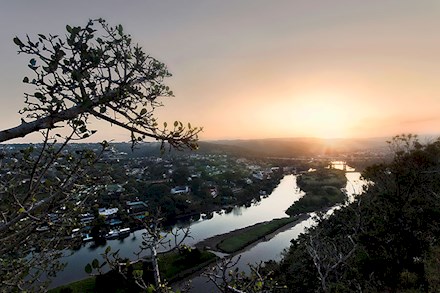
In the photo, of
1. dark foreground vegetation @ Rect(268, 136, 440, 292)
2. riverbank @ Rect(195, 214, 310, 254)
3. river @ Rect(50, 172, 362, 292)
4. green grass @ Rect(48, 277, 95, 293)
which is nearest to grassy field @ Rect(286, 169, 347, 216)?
river @ Rect(50, 172, 362, 292)

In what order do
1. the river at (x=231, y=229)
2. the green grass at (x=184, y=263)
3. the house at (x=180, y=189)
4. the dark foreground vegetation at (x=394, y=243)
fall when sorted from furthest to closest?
the house at (x=180, y=189), the river at (x=231, y=229), the green grass at (x=184, y=263), the dark foreground vegetation at (x=394, y=243)

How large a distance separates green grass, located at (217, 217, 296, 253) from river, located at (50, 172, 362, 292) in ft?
3.69

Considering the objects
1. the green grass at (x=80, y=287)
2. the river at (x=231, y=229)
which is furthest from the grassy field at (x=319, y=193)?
the green grass at (x=80, y=287)

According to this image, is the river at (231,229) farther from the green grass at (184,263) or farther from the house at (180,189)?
the house at (180,189)

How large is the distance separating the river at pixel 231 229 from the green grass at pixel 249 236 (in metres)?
1.13

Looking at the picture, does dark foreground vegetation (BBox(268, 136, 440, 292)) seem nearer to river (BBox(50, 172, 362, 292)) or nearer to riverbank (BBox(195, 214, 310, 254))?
river (BBox(50, 172, 362, 292))

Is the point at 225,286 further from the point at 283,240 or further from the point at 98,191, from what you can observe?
the point at 283,240

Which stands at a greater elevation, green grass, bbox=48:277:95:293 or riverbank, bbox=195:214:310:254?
green grass, bbox=48:277:95:293

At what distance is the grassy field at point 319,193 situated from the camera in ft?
161

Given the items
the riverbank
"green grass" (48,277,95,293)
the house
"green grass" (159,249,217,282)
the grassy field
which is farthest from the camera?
the house

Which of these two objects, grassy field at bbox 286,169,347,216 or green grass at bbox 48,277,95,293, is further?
grassy field at bbox 286,169,347,216

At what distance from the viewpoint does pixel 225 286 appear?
3621 mm

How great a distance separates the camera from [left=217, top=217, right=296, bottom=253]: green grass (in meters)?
32.9

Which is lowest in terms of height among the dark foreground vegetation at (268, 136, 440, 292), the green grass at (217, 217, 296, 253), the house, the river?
the river
